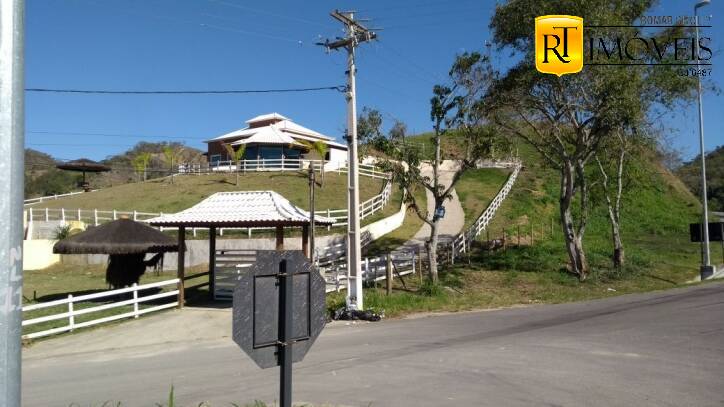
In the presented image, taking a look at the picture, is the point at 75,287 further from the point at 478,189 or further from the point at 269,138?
the point at 478,189

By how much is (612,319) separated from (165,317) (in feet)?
37.3

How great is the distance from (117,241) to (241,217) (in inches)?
169

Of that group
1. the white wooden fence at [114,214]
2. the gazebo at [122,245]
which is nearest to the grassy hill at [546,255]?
the white wooden fence at [114,214]

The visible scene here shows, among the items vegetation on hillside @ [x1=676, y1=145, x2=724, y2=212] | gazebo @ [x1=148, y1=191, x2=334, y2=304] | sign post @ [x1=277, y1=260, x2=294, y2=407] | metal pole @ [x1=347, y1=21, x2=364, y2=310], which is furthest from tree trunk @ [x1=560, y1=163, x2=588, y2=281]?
vegetation on hillside @ [x1=676, y1=145, x2=724, y2=212]

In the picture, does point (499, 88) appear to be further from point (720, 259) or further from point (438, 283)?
point (720, 259)

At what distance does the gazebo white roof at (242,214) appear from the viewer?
18.4 metres

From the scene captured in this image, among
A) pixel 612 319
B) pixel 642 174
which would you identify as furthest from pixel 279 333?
pixel 642 174

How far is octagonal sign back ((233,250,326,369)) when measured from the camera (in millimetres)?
4328

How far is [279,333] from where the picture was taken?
4.54 m

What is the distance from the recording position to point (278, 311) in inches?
178

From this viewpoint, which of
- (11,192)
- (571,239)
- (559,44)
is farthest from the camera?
(571,239)

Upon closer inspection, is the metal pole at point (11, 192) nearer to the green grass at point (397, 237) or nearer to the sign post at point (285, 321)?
the sign post at point (285, 321)

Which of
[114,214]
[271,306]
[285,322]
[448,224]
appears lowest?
[285,322]

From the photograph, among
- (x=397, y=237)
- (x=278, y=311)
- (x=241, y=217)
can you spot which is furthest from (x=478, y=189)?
(x=278, y=311)
